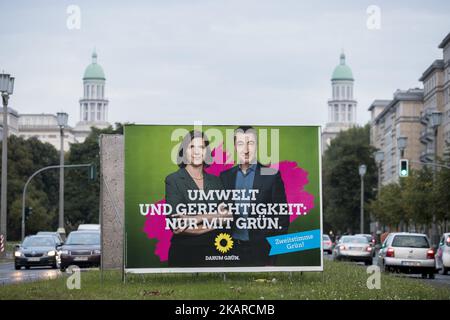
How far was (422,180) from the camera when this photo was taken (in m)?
82.2

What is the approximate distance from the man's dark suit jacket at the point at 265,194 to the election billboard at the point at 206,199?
0.02 m

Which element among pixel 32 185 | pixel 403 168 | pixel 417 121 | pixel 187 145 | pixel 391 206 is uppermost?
pixel 417 121

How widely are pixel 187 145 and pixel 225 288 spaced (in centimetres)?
387

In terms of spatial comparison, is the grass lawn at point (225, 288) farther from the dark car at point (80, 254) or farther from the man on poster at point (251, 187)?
the dark car at point (80, 254)

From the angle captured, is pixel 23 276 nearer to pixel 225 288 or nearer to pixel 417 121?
pixel 225 288

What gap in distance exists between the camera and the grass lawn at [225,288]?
20.9 meters

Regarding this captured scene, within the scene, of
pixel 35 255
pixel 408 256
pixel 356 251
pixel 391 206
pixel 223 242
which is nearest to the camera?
pixel 223 242

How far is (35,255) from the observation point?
47.0m

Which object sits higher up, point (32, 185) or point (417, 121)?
point (417, 121)

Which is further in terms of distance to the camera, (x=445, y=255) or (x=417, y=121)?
(x=417, y=121)

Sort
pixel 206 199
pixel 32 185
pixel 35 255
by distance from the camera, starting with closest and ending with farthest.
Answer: pixel 206 199 → pixel 35 255 → pixel 32 185

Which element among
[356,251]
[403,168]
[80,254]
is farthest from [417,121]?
[80,254]
